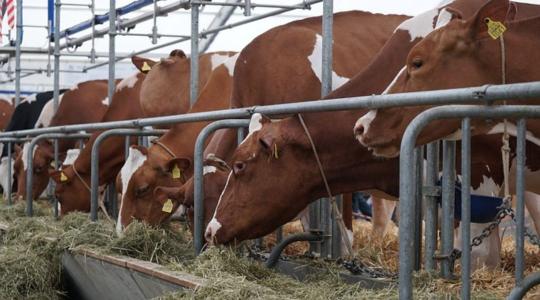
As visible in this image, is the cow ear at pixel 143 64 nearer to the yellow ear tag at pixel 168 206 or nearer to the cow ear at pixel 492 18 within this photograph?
the yellow ear tag at pixel 168 206

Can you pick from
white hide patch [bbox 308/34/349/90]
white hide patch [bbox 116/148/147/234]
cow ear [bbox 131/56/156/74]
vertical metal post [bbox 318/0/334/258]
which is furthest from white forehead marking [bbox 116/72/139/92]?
vertical metal post [bbox 318/0/334/258]

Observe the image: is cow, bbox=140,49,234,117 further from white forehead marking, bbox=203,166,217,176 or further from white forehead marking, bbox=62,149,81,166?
white forehead marking, bbox=203,166,217,176

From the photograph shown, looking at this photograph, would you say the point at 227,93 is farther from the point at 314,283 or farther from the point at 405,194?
the point at 405,194

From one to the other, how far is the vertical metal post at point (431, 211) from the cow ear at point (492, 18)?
594 mm

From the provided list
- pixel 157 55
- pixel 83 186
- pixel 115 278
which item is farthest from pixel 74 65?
pixel 115 278

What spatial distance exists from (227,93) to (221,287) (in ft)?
11.9

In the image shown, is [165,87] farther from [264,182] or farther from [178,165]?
[264,182]

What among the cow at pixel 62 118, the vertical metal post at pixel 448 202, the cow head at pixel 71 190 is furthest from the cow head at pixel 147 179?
the cow at pixel 62 118

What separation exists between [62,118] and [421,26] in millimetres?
7094

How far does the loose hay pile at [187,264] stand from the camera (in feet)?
12.9

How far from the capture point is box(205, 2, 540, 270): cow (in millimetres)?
4727

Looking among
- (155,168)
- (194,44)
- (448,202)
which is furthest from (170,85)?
(448,202)

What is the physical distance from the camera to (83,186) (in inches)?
342

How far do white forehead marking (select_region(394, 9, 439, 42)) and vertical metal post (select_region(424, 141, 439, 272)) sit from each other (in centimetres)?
99
